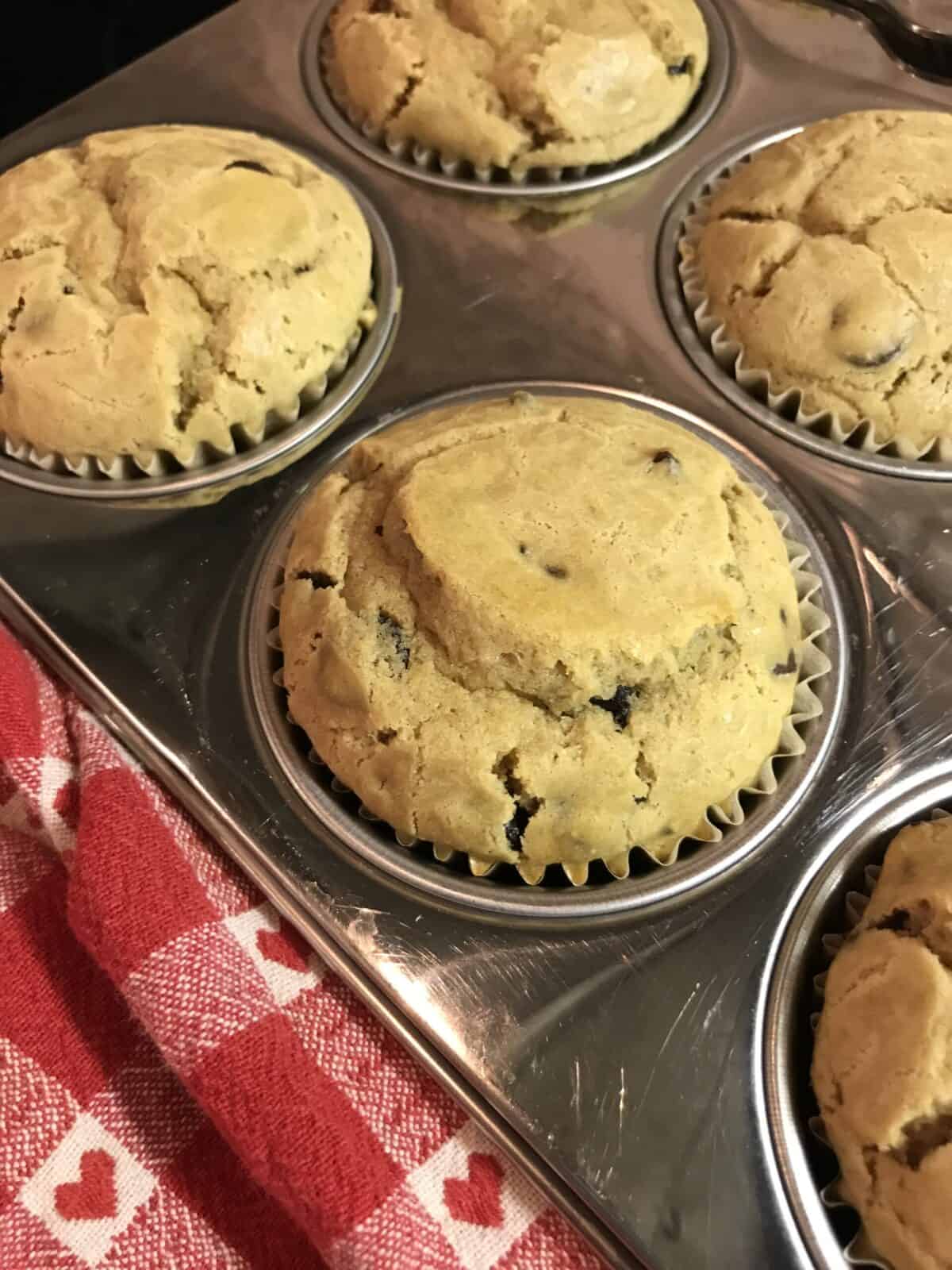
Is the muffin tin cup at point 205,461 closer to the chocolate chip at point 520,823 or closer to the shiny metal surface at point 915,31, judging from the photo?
the chocolate chip at point 520,823

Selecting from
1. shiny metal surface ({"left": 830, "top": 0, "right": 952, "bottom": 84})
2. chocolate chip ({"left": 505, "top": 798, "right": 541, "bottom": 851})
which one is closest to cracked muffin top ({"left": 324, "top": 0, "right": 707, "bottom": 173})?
shiny metal surface ({"left": 830, "top": 0, "right": 952, "bottom": 84})

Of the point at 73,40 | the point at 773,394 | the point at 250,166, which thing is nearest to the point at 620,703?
the point at 773,394

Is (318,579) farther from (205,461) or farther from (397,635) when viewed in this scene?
(205,461)

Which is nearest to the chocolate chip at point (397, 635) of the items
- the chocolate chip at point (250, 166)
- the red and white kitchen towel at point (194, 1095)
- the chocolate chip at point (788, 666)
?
the red and white kitchen towel at point (194, 1095)

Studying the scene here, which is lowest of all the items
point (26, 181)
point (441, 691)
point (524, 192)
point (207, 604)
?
point (207, 604)

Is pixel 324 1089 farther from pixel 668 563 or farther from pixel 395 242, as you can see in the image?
pixel 395 242

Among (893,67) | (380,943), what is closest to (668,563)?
(380,943)
